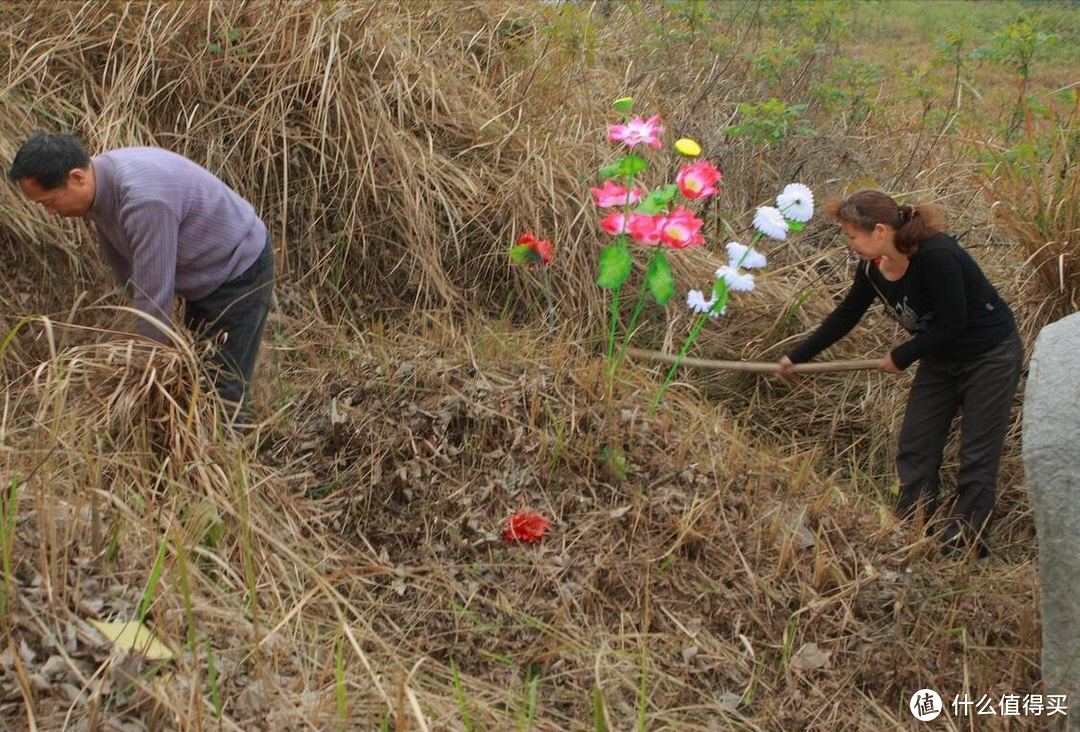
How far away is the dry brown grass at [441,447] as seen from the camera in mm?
2564

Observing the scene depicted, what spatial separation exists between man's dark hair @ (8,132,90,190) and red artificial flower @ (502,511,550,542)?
162 centimetres

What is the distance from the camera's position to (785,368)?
431 cm

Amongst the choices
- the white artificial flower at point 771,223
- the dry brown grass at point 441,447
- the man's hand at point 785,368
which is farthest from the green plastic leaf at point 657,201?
the man's hand at point 785,368

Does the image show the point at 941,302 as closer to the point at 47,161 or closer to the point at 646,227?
the point at 646,227

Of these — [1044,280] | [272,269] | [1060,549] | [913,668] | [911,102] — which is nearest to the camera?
[1060,549]

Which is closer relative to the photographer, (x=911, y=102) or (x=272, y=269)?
(x=272, y=269)

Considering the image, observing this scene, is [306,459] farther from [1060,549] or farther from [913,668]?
[1060,549]

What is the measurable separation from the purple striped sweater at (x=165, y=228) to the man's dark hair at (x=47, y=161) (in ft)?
0.45

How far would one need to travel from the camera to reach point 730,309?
16.0 ft

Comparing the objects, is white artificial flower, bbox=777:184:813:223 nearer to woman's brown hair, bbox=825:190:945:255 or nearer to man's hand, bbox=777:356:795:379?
woman's brown hair, bbox=825:190:945:255

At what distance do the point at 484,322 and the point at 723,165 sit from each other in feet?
5.74

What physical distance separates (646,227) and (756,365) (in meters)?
1.24

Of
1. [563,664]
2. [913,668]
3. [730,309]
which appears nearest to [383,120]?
[730,309]

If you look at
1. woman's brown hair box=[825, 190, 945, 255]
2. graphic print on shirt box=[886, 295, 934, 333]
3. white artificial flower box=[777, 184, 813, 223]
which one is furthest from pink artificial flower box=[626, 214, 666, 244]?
graphic print on shirt box=[886, 295, 934, 333]
